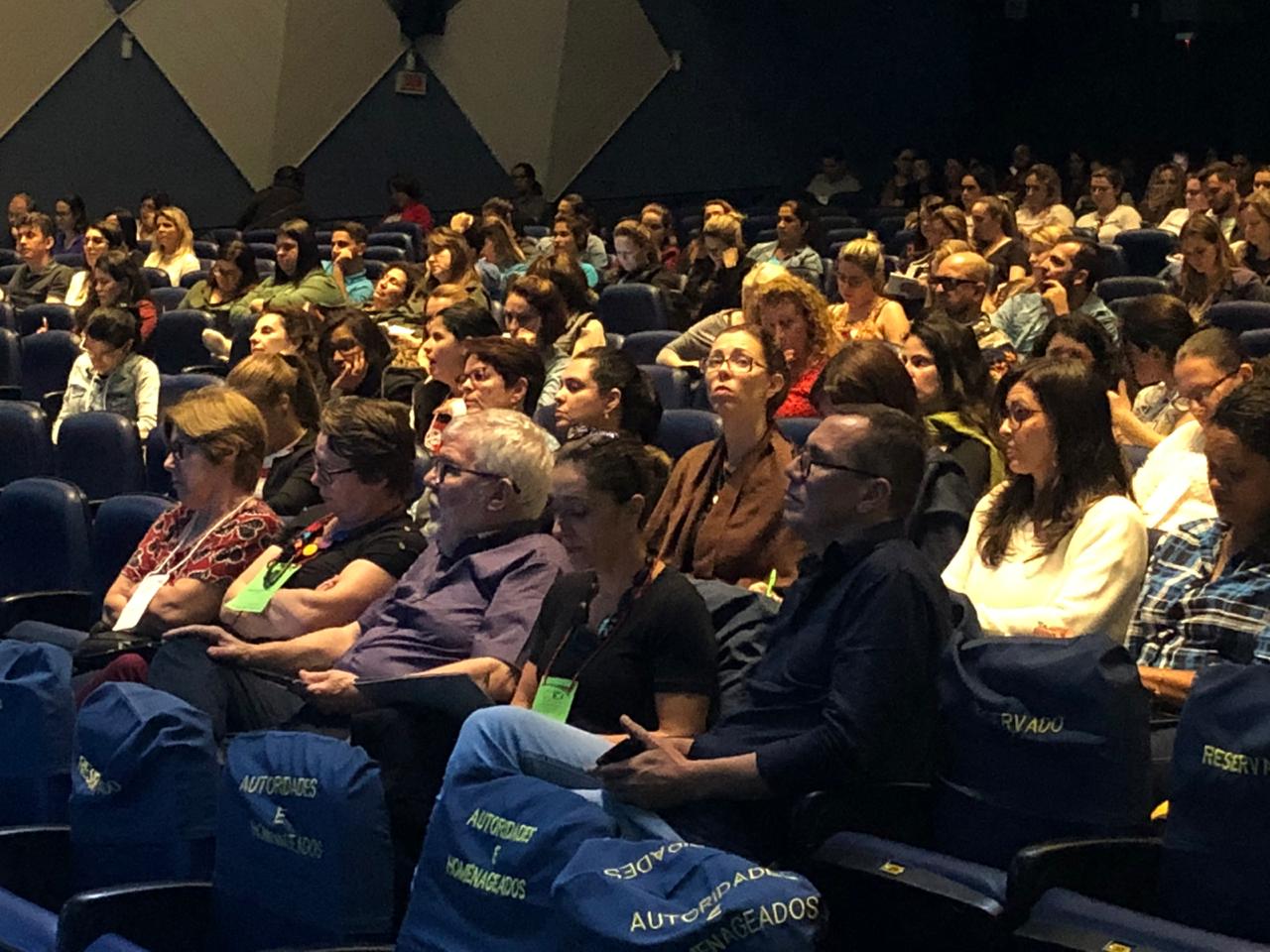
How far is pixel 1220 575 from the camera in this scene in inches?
115

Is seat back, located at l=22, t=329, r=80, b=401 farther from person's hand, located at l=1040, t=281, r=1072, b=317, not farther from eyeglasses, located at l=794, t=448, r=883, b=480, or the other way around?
eyeglasses, located at l=794, t=448, r=883, b=480

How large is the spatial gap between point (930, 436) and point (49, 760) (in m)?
1.75

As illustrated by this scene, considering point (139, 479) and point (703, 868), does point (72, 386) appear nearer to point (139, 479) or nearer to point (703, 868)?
point (139, 479)

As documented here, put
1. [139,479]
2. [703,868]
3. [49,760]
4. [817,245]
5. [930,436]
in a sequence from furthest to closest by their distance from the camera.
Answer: [817,245], [139,479], [930,436], [49,760], [703,868]

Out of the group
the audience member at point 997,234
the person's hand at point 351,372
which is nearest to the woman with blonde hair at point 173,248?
the audience member at point 997,234

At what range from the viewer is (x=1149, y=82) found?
14344 millimetres

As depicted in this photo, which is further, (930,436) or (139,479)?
(139,479)

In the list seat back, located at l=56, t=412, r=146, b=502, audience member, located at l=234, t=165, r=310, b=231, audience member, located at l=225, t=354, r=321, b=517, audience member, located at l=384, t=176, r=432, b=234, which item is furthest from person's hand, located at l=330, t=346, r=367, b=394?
audience member, located at l=384, t=176, r=432, b=234

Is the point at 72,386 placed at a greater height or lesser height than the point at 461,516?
greater

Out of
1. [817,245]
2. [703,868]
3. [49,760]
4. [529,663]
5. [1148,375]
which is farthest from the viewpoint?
[817,245]

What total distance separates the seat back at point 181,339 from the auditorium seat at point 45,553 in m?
2.63

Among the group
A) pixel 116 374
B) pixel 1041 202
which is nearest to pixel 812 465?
pixel 116 374

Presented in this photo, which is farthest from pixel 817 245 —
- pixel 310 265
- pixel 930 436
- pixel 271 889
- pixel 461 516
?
pixel 271 889

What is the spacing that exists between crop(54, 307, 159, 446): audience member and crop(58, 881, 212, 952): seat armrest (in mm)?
3469
